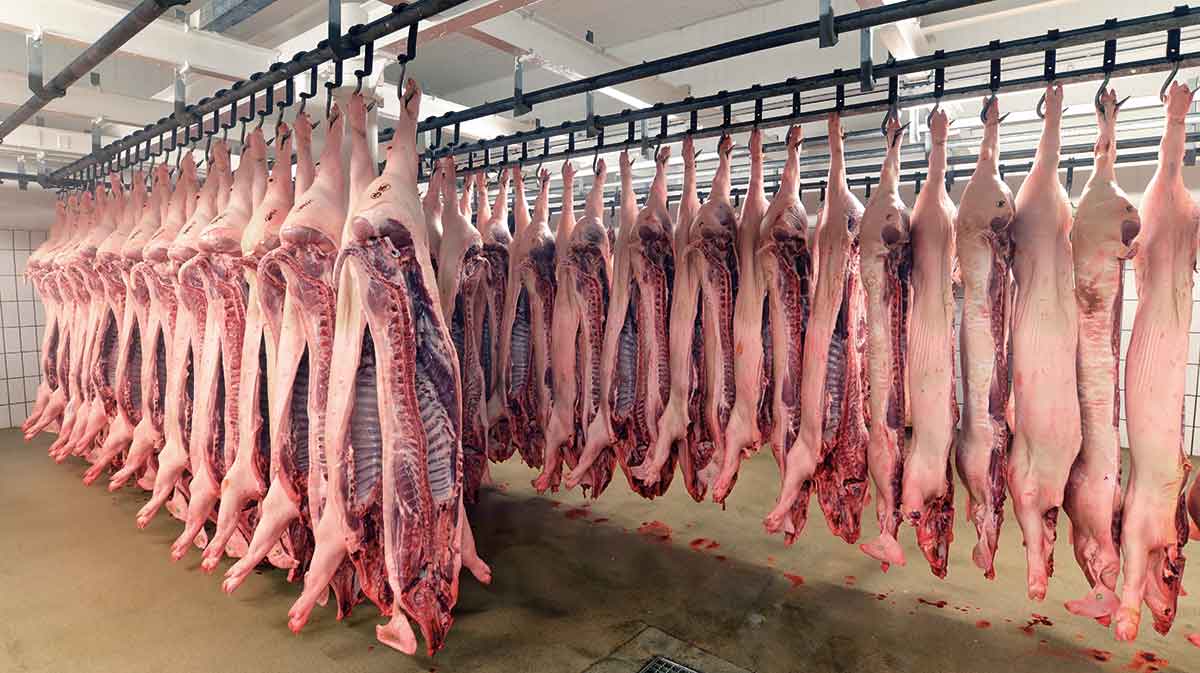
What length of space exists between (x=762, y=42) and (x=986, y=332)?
123cm

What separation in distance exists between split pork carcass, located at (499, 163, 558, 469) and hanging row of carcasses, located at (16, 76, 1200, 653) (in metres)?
0.01

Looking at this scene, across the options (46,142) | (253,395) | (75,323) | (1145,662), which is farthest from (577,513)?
(46,142)

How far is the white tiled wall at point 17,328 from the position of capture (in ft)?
22.9

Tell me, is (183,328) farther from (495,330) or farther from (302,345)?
(495,330)

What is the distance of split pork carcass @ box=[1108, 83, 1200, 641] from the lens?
7.00 ft

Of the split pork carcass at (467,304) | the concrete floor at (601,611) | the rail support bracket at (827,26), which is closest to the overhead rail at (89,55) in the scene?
the split pork carcass at (467,304)

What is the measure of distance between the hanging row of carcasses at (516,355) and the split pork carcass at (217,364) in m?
0.01

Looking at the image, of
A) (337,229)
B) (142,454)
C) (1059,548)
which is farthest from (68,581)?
(1059,548)

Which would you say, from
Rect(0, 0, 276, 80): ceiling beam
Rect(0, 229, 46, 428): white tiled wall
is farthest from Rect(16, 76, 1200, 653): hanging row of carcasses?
Rect(0, 229, 46, 428): white tiled wall

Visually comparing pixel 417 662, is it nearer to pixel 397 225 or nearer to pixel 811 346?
pixel 397 225

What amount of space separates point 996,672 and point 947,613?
0.47 metres

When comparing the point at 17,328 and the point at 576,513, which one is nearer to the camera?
the point at 576,513

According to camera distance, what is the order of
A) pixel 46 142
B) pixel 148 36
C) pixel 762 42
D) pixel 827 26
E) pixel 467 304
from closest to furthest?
pixel 827 26
pixel 762 42
pixel 148 36
pixel 467 304
pixel 46 142

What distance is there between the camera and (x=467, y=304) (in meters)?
3.79
